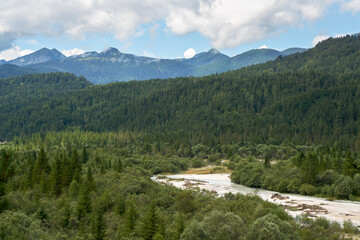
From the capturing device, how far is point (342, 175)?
106562 millimetres

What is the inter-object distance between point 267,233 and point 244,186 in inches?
2824

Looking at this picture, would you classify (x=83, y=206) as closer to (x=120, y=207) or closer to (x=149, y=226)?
(x=120, y=207)

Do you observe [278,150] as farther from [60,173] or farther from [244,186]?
[60,173]

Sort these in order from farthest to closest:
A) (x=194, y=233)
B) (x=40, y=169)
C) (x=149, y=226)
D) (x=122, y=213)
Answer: (x=40, y=169)
(x=122, y=213)
(x=149, y=226)
(x=194, y=233)

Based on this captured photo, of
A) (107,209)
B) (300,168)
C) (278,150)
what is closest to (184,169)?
(278,150)

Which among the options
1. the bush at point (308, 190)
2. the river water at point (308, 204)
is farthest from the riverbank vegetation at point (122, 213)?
the bush at point (308, 190)

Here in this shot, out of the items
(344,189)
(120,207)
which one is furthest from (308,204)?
(120,207)

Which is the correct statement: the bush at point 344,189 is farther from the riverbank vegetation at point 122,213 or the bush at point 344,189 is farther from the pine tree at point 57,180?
the pine tree at point 57,180

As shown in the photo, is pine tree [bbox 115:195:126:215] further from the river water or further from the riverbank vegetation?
the river water

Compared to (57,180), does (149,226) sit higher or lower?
lower

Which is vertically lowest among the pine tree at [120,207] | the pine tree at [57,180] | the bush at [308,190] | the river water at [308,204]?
the river water at [308,204]

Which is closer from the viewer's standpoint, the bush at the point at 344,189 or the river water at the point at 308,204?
the river water at the point at 308,204

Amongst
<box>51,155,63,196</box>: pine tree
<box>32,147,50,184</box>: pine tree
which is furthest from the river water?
<box>32,147,50,184</box>: pine tree

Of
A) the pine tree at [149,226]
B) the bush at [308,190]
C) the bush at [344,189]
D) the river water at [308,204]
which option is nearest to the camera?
the pine tree at [149,226]
